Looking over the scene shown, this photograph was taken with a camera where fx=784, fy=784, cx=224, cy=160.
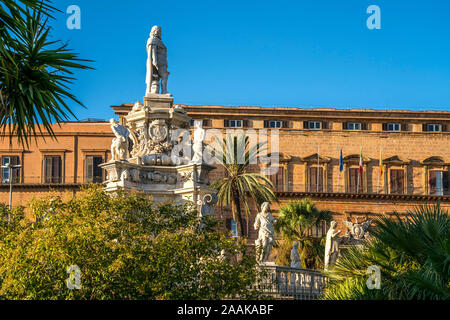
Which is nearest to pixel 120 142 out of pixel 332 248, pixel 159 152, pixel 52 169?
pixel 159 152

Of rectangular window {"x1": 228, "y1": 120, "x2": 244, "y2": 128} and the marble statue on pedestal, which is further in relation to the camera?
rectangular window {"x1": 228, "y1": 120, "x2": 244, "y2": 128}

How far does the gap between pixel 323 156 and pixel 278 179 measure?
13.9 feet

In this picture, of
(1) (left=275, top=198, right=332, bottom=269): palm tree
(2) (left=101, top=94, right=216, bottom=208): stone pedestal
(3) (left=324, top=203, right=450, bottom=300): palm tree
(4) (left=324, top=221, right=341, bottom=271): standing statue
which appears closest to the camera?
(3) (left=324, top=203, right=450, bottom=300): palm tree

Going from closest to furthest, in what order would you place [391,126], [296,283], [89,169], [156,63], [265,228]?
[296,283] → [265,228] → [156,63] → [89,169] → [391,126]

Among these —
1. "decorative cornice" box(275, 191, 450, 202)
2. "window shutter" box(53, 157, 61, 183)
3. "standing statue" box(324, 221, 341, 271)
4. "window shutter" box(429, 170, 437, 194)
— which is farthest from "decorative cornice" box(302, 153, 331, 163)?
"standing statue" box(324, 221, 341, 271)

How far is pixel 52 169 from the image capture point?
65.4m

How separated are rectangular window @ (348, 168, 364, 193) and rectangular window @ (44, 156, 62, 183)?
956 inches

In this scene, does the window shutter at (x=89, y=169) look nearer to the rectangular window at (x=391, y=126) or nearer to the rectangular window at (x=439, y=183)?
the rectangular window at (x=391, y=126)

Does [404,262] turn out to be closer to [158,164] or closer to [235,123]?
[158,164]

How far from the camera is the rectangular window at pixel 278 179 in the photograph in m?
65.1

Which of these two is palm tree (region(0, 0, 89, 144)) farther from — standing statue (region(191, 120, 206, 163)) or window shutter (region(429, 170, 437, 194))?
window shutter (region(429, 170, 437, 194))

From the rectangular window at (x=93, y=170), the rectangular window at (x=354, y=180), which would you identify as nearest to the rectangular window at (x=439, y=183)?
the rectangular window at (x=354, y=180)

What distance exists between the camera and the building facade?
213 feet
